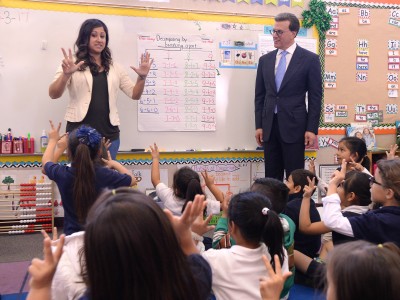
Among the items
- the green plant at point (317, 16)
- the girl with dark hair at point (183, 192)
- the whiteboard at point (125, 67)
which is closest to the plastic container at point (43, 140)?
the whiteboard at point (125, 67)

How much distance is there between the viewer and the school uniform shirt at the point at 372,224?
1843 millimetres

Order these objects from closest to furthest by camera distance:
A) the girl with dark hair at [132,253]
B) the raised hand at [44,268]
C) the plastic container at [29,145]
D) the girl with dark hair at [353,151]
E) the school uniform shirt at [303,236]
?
1. the girl with dark hair at [132,253]
2. the raised hand at [44,268]
3. the school uniform shirt at [303,236]
4. the girl with dark hair at [353,151]
5. the plastic container at [29,145]

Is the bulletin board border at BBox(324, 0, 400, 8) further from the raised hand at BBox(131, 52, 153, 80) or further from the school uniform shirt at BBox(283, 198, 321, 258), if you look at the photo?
the school uniform shirt at BBox(283, 198, 321, 258)

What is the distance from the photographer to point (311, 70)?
11.5 ft

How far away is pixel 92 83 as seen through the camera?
10.2 feet

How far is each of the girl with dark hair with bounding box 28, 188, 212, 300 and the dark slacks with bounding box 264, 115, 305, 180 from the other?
2.67 meters

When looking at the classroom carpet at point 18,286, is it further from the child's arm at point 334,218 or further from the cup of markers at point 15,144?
the cup of markers at point 15,144

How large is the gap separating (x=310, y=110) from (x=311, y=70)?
0.31 meters

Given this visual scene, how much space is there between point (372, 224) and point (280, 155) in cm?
183

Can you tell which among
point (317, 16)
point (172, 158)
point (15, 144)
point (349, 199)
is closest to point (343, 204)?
point (349, 199)

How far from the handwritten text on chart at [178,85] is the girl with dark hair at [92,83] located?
2.12 ft

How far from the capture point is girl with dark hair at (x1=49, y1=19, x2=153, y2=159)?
307cm

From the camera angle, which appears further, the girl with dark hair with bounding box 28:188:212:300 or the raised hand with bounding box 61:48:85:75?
the raised hand with bounding box 61:48:85:75

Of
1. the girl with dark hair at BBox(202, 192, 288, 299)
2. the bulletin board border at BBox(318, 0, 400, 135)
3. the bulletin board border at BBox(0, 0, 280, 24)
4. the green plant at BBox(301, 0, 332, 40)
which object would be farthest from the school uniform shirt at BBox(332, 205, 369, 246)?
the green plant at BBox(301, 0, 332, 40)
